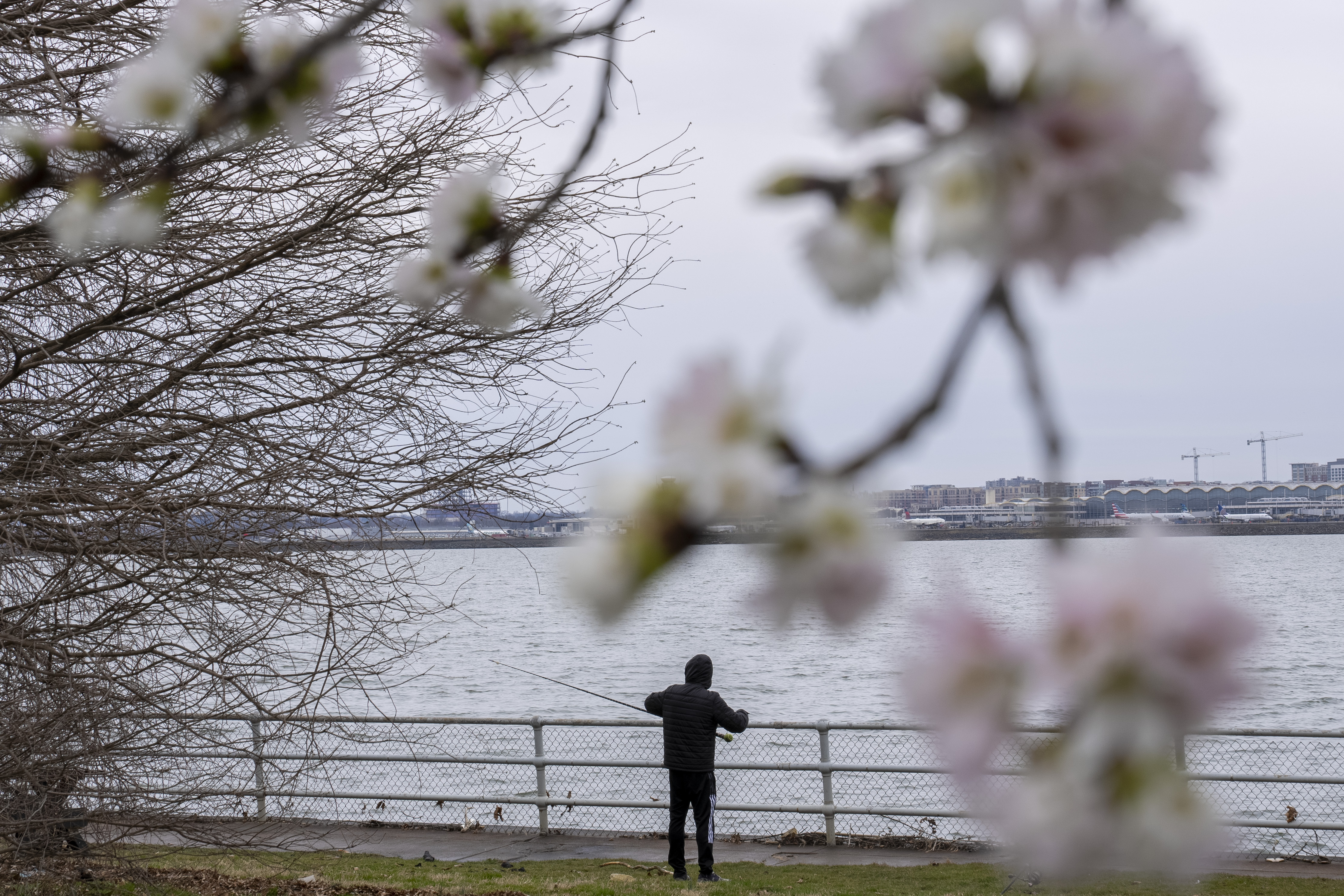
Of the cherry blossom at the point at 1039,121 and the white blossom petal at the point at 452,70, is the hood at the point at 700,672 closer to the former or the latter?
the white blossom petal at the point at 452,70

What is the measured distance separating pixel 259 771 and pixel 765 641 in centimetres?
1984

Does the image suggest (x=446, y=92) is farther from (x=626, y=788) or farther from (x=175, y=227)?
(x=626, y=788)

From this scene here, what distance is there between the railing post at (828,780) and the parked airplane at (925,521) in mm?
9077

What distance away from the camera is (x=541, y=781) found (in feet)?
35.4

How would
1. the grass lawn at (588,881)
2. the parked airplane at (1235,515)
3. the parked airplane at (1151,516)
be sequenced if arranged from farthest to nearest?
the grass lawn at (588,881) → the parked airplane at (1235,515) → the parked airplane at (1151,516)

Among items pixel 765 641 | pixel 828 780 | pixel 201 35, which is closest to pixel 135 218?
pixel 201 35

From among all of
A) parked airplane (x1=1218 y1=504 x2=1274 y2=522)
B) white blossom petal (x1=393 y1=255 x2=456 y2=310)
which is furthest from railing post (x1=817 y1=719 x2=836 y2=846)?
white blossom petal (x1=393 y1=255 x2=456 y2=310)

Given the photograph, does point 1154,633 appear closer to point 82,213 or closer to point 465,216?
point 465,216

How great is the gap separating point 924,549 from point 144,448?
4.32 metres

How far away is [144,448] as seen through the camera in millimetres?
4949

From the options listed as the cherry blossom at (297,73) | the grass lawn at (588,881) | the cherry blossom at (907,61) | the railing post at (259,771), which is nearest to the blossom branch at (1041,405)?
the cherry blossom at (907,61)

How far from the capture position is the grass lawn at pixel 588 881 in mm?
8180

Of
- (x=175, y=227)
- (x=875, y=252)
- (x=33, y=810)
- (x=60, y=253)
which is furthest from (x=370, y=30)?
(x=875, y=252)

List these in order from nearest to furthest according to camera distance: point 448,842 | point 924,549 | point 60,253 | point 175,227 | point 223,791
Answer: point 924,549 < point 60,253 < point 175,227 < point 223,791 < point 448,842
